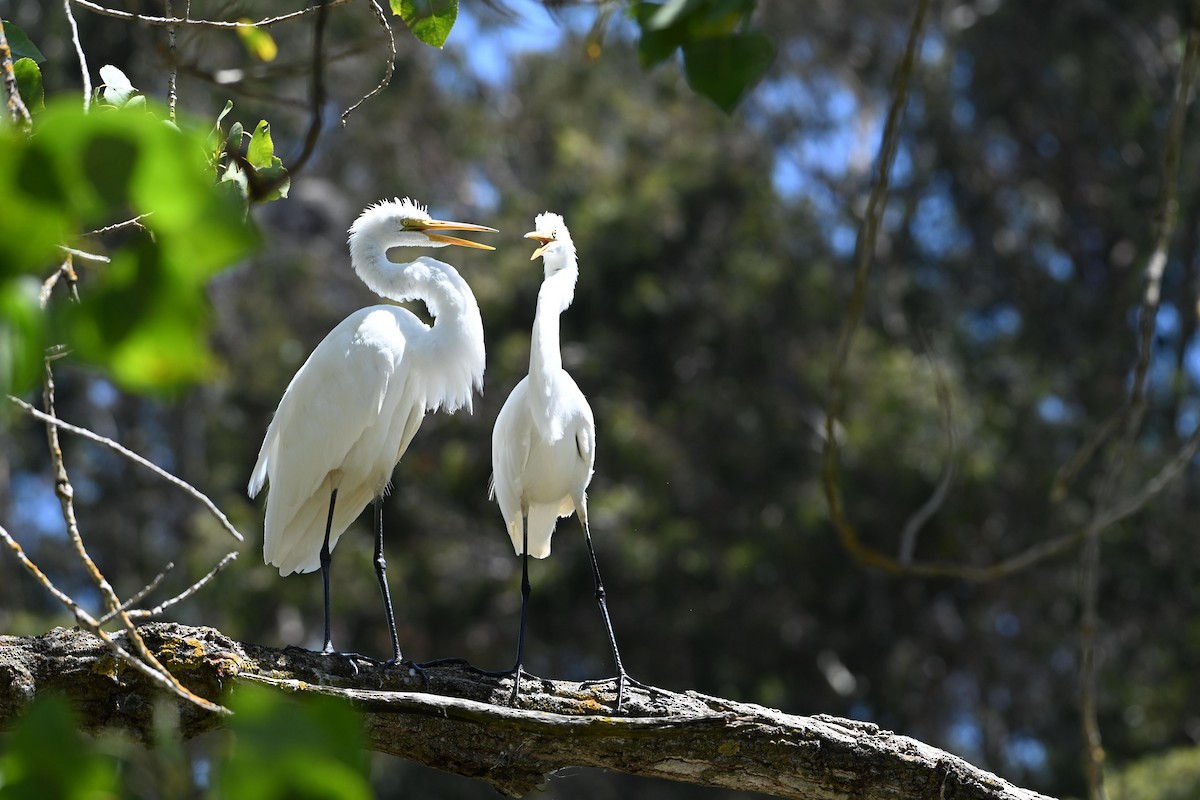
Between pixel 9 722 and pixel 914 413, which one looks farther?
pixel 914 413

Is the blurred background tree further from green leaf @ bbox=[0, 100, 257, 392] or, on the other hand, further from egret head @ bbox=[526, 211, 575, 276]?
green leaf @ bbox=[0, 100, 257, 392]

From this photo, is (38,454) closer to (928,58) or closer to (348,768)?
(928,58)

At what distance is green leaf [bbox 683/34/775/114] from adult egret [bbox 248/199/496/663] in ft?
9.48

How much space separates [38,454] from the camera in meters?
13.8

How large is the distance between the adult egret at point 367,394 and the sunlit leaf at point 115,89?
193 cm

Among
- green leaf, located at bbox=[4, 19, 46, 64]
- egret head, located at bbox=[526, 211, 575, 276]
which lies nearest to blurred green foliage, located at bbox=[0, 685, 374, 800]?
green leaf, located at bbox=[4, 19, 46, 64]

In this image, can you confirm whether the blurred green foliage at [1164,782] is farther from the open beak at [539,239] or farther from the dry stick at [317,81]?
the dry stick at [317,81]

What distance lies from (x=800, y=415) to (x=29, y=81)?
927 centimetres

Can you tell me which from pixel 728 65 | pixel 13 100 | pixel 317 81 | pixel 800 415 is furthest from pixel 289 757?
pixel 800 415

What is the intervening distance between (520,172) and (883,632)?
618 centimetres

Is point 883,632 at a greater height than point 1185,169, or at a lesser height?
lesser

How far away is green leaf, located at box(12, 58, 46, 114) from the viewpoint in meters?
1.81

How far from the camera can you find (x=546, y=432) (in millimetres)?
3646

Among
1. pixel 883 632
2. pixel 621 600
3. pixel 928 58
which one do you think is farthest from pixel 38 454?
pixel 928 58
